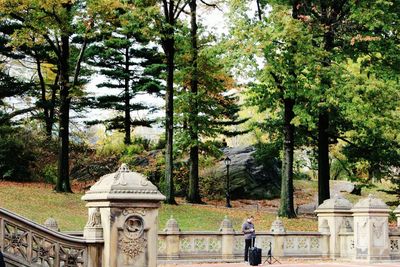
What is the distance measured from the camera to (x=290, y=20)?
102 feet

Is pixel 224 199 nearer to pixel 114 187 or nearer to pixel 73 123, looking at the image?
pixel 73 123

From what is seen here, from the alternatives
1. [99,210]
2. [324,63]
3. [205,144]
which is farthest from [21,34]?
[99,210]

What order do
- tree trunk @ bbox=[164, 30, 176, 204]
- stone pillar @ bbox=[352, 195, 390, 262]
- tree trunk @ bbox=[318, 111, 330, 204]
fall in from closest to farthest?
stone pillar @ bbox=[352, 195, 390, 262] → tree trunk @ bbox=[318, 111, 330, 204] → tree trunk @ bbox=[164, 30, 176, 204]

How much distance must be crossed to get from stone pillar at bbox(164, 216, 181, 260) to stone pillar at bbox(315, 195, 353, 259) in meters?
6.45

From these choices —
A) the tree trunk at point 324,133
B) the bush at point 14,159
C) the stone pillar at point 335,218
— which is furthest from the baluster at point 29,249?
the bush at point 14,159

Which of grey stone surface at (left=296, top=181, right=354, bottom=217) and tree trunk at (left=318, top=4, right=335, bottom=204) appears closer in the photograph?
tree trunk at (left=318, top=4, right=335, bottom=204)

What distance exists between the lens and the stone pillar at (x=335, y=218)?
26.7m

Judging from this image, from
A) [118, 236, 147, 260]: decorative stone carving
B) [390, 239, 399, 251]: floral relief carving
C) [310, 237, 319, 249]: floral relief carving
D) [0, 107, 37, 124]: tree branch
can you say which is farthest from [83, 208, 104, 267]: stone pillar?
[0, 107, 37, 124]: tree branch

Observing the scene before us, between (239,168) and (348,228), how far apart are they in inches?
767

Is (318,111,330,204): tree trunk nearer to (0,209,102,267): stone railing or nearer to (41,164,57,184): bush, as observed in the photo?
(41,164,57,184): bush

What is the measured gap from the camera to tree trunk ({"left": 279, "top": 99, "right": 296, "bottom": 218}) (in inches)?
1315

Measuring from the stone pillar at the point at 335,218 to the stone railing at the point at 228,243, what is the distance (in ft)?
0.80

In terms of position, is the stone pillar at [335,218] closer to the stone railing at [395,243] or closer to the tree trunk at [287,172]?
the stone railing at [395,243]

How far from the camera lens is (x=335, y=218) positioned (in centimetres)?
2681
